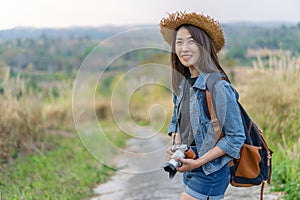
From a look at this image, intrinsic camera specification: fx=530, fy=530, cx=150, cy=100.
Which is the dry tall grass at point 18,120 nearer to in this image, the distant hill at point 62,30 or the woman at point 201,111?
the distant hill at point 62,30

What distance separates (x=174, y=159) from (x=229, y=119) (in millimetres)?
329

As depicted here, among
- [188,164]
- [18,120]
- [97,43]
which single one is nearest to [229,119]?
[188,164]

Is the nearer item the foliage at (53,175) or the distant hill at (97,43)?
the foliage at (53,175)

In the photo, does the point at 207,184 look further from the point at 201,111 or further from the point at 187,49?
the point at 187,49

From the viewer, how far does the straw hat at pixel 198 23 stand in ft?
9.05

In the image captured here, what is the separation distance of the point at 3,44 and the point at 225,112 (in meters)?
9.98

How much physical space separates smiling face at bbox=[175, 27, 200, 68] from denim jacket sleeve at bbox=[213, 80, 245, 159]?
0.24 m

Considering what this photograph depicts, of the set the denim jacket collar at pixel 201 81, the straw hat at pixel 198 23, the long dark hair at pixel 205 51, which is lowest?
the denim jacket collar at pixel 201 81

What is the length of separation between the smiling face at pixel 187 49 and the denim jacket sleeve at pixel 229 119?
244 mm

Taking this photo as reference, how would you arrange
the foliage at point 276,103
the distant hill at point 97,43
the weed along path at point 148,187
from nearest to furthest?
the weed along path at point 148,187 → the foliage at point 276,103 → the distant hill at point 97,43

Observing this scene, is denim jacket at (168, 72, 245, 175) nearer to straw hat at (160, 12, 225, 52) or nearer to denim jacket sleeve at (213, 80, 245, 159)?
denim jacket sleeve at (213, 80, 245, 159)

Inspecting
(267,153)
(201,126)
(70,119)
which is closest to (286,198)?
(267,153)

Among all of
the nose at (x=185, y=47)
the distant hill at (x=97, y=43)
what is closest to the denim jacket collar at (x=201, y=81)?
the nose at (x=185, y=47)

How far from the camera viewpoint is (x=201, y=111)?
265 cm
